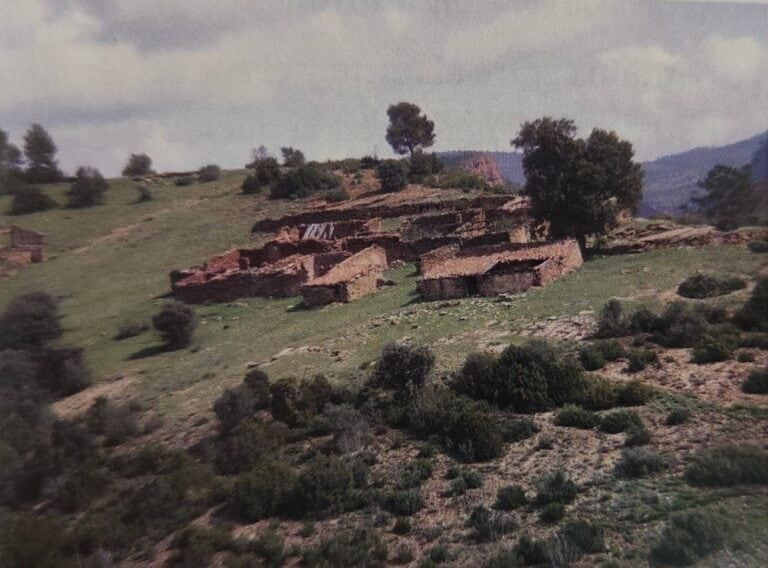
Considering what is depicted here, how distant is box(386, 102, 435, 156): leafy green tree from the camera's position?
5747 centimetres

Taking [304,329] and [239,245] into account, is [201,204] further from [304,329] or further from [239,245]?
[304,329]

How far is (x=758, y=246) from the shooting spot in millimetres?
17328

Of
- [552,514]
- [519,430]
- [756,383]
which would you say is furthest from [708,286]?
[552,514]

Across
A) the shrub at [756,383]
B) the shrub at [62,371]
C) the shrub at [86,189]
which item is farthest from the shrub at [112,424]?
the shrub at [86,189]

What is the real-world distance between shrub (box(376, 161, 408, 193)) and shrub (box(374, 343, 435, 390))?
31725mm

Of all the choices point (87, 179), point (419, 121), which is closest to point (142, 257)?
point (87, 179)

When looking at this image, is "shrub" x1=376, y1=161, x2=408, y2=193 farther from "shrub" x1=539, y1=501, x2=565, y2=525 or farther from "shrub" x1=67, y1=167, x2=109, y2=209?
"shrub" x1=539, y1=501, x2=565, y2=525

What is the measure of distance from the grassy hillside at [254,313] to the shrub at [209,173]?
2158 cm

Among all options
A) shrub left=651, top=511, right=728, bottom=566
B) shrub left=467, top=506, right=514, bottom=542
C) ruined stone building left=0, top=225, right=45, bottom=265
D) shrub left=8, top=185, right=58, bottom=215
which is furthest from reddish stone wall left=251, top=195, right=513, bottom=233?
shrub left=651, top=511, right=728, bottom=566

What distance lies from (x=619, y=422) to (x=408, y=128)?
5197cm

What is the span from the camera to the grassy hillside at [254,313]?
45.9 ft

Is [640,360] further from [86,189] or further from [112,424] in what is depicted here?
[86,189]

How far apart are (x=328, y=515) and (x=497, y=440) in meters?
2.68

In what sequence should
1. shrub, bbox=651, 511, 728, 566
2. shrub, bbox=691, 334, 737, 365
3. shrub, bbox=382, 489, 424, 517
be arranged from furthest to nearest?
shrub, bbox=691, 334, 737, 365 → shrub, bbox=382, 489, 424, 517 → shrub, bbox=651, 511, 728, 566
